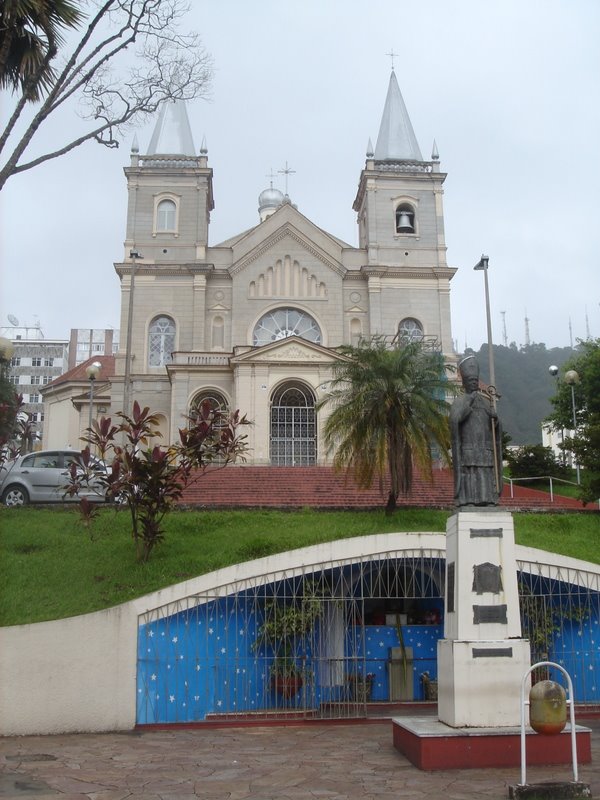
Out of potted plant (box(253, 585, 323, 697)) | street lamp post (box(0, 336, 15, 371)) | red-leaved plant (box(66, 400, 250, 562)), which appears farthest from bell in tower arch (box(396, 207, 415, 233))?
potted plant (box(253, 585, 323, 697))

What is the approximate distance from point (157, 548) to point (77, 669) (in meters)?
3.80

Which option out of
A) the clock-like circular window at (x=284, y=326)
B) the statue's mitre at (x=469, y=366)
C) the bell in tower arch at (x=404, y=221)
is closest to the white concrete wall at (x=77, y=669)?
the statue's mitre at (x=469, y=366)

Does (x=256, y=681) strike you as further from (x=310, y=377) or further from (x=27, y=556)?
(x=310, y=377)

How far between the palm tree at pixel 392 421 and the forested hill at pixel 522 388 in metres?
59.3

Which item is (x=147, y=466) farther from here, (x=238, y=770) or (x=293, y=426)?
(x=293, y=426)

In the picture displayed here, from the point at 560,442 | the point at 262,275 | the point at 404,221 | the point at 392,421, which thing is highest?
the point at 404,221

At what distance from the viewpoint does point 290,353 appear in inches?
1380

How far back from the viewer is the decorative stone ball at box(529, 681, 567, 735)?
887 centimetres

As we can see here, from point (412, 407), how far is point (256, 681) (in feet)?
27.0

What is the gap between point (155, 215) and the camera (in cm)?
4047

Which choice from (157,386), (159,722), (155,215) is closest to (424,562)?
(159,722)

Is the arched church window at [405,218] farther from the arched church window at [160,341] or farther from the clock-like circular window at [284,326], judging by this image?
the arched church window at [160,341]

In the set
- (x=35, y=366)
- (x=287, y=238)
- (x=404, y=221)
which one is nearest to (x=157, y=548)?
(x=287, y=238)

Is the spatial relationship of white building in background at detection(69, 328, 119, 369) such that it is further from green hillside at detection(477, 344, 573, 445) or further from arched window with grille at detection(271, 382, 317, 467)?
arched window with grille at detection(271, 382, 317, 467)
